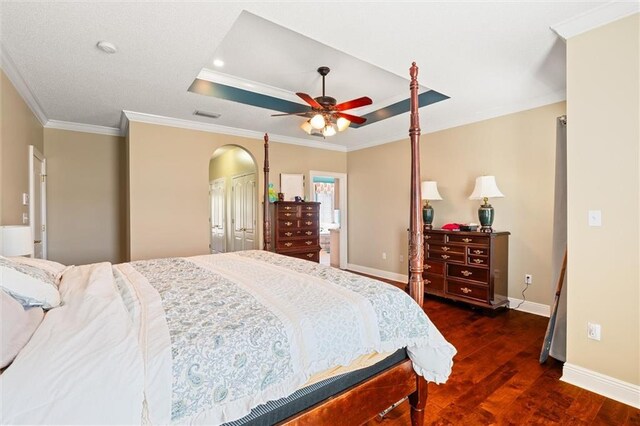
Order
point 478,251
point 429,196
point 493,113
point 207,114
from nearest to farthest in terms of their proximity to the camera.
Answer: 1. point 478,251
2. point 493,113
3. point 207,114
4. point 429,196

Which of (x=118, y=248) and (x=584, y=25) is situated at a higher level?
(x=584, y=25)

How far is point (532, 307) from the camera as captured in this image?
3.64m

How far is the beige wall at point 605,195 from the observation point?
1.96 metres

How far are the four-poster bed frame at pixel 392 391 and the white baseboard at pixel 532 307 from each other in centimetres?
269

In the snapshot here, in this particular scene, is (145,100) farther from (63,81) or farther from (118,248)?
(118,248)

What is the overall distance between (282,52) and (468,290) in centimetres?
343

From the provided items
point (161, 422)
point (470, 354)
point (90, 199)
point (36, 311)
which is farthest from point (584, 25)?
point (90, 199)

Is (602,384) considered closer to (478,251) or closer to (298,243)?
(478,251)

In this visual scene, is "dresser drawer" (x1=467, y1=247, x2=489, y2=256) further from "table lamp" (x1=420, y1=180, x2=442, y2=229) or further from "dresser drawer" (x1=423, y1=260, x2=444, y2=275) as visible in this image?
"table lamp" (x1=420, y1=180, x2=442, y2=229)

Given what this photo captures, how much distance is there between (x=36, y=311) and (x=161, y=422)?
768 millimetres

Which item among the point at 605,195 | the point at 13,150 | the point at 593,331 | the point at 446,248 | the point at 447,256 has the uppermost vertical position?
the point at 13,150

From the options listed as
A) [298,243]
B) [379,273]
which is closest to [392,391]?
[298,243]

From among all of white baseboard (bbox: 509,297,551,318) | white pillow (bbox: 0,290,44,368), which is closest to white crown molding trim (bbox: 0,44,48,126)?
white pillow (bbox: 0,290,44,368)

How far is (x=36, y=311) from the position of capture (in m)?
1.23
